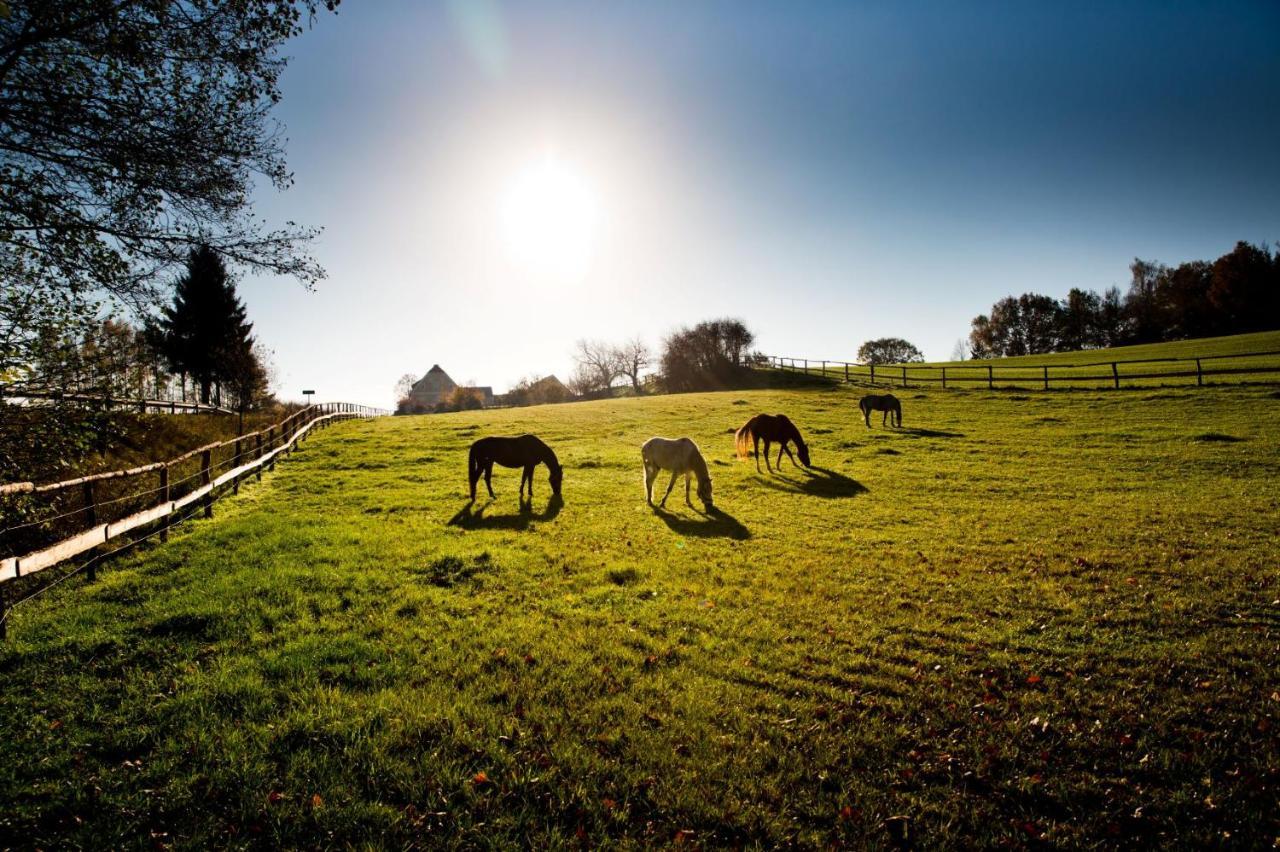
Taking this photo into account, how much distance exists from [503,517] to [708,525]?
13.8 feet

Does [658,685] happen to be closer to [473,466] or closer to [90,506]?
[90,506]

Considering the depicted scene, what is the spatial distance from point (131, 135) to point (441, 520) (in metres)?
A: 7.22

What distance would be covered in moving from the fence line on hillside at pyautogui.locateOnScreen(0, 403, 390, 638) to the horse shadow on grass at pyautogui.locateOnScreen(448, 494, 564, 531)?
4635 millimetres

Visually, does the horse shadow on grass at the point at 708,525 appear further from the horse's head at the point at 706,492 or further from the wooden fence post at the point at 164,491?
the wooden fence post at the point at 164,491

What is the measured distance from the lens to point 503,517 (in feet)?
36.5

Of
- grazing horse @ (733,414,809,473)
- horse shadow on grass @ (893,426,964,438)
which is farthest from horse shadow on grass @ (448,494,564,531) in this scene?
horse shadow on grass @ (893,426,964,438)

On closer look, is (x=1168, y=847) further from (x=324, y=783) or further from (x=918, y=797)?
(x=324, y=783)

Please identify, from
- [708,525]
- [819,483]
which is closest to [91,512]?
[708,525]

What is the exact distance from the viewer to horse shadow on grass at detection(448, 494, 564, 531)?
409 inches

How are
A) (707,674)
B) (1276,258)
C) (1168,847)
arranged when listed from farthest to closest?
(1276,258) → (707,674) → (1168,847)

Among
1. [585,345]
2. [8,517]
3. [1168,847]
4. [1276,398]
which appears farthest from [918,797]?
[585,345]

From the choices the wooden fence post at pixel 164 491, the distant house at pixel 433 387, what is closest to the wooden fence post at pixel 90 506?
the wooden fence post at pixel 164 491

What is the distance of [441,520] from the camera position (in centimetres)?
1078

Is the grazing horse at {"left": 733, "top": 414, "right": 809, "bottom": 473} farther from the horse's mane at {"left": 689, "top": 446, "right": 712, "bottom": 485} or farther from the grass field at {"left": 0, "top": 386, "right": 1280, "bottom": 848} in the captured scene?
the grass field at {"left": 0, "top": 386, "right": 1280, "bottom": 848}
